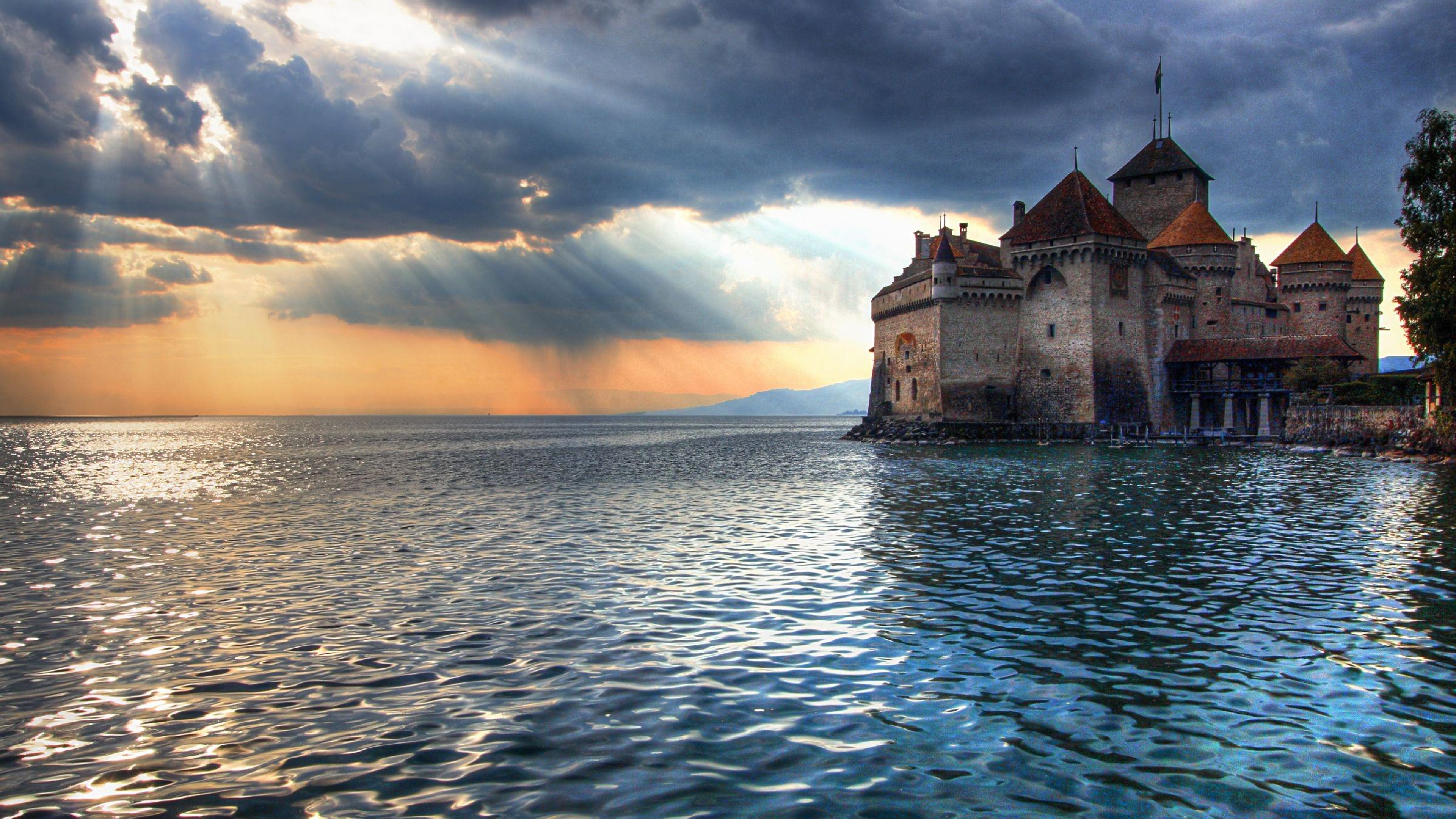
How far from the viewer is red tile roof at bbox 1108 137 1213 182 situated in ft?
214

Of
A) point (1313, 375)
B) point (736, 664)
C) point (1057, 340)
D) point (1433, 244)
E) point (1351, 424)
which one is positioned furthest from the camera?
point (1057, 340)

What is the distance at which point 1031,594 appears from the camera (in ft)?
38.8

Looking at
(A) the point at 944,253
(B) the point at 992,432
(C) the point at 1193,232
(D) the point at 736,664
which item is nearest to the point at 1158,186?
(C) the point at 1193,232

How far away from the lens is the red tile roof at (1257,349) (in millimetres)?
53219

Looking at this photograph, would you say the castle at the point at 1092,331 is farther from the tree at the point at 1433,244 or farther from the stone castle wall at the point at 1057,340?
the tree at the point at 1433,244

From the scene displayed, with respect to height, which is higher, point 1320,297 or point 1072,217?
point 1072,217

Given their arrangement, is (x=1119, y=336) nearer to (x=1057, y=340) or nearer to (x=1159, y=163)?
(x=1057, y=340)

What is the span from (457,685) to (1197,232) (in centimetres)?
6640

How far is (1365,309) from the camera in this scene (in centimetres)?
6644

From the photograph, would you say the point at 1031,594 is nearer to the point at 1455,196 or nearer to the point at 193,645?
the point at 193,645

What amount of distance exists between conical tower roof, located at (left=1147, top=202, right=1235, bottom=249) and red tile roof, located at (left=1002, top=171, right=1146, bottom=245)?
22.1ft

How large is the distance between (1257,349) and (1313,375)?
183 inches

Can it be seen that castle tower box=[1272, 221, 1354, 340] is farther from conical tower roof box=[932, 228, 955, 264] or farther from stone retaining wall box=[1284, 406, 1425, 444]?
conical tower roof box=[932, 228, 955, 264]

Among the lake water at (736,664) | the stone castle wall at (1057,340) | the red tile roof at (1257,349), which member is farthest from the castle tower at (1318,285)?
the lake water at (736,664)
